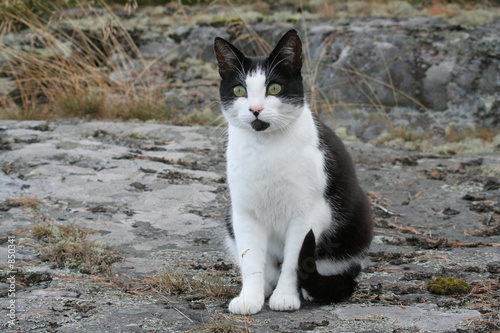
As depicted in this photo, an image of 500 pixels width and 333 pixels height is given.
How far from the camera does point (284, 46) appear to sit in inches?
96.7

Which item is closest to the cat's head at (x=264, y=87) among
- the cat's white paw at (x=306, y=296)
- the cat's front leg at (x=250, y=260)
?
the cat's front leg at (x=250, y=260)

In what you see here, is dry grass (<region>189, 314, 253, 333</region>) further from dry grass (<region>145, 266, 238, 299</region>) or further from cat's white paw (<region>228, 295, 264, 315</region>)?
dry grass (<region>145, 266, 238, 299</region>)

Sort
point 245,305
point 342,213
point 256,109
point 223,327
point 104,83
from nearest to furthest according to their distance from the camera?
point 223,327
point 245,305
point 256,109
point 342,213
point 104,83

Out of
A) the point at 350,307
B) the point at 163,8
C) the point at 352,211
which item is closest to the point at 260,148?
the point at 352,211

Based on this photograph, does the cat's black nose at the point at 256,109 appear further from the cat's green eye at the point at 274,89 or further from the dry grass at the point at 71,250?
the dry grass at the point at 71,250

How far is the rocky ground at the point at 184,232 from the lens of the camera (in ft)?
6.44

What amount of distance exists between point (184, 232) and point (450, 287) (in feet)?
5.73

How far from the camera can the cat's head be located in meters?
2.33

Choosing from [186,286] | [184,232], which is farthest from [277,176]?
[184,232]

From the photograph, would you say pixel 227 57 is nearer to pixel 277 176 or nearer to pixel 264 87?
pixel 264 87

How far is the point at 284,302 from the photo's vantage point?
86.7 inches

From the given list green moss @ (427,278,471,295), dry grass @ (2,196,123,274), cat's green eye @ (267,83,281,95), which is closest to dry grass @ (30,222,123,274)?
dry grass @ (2,196,123,274)

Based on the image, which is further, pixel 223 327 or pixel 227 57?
pixel 227 57

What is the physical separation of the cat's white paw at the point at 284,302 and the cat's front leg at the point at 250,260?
0.06 meters
